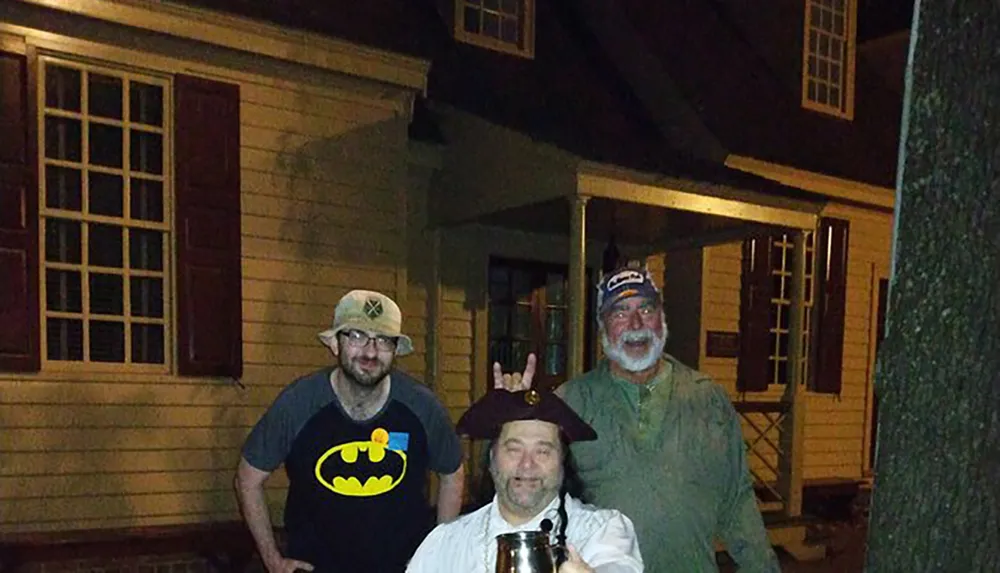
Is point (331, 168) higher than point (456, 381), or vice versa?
point (331, 168)

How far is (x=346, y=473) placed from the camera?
11.6 feet

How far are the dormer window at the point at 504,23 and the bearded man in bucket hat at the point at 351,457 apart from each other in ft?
18.1

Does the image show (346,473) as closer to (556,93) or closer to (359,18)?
(359,18)

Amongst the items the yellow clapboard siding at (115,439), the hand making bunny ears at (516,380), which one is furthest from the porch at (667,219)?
the hand making bunny ears at (516,380)

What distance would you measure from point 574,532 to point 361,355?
1444 millimetres

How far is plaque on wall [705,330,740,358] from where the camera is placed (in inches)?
364

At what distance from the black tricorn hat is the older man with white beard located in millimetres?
507

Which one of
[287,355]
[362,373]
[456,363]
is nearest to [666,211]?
[456,363]

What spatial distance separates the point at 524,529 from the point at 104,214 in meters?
4.28

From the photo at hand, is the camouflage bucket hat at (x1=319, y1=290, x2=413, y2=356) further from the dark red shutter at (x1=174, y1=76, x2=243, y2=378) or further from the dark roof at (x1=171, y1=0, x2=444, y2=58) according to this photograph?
the dark roof at (x1=171, y1=0, x2=444, y2=58)

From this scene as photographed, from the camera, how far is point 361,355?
3.53m

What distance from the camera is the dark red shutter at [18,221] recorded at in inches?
206

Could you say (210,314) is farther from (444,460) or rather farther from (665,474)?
(665,474)

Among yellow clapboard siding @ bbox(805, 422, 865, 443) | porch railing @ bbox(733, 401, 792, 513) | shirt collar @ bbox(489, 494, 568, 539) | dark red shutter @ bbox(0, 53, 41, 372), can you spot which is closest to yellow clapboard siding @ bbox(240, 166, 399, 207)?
dark red shutter @ bbox(0, 53, 41, 372)
